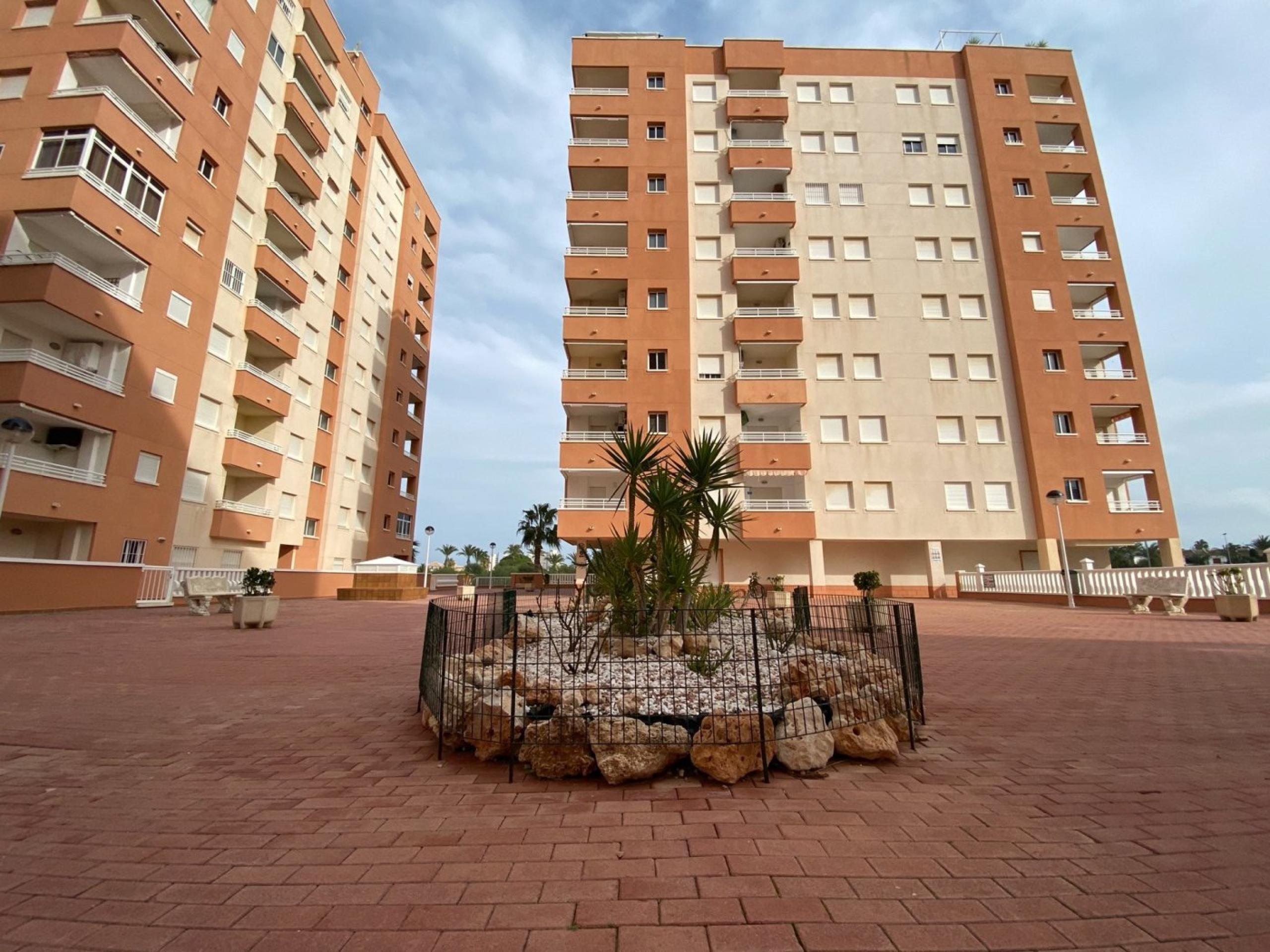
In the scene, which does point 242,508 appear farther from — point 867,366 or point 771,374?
point 867,366

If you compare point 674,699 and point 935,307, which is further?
point 935,307

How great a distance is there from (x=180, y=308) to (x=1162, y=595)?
32.6m

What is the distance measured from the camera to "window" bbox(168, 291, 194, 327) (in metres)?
19.6

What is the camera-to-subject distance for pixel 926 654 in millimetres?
8945

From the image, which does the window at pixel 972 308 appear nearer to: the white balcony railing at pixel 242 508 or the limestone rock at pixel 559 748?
the limestone rock at pixel 559 748

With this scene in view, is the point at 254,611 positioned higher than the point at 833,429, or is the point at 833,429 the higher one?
the point at 833,429

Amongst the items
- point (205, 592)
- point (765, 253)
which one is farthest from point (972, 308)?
point (205, 592)

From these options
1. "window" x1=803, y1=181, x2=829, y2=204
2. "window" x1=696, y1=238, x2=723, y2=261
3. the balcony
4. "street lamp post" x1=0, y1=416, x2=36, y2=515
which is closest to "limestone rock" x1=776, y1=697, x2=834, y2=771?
"street lamp post" x1=0, y1=416, x2=36, y2=515

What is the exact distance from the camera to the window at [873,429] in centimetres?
2697

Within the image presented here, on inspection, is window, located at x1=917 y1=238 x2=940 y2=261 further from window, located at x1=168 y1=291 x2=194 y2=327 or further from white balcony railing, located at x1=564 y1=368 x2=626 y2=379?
window, located at x1=168 y1=291 x2=194 y2=327

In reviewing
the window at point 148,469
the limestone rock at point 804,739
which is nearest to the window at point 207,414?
the window at point 148,469

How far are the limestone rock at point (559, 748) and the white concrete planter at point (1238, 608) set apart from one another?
16.3m

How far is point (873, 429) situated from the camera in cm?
2711

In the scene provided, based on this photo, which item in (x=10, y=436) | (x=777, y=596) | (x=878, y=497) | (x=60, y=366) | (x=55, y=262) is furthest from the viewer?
(x=878, y=497)
